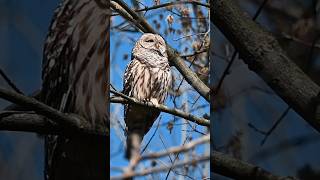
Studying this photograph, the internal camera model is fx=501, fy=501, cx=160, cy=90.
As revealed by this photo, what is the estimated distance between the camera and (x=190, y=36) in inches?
57.8

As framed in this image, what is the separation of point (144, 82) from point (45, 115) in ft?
0.94

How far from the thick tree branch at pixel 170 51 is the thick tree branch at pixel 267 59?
0.49 ft

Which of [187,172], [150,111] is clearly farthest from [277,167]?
[150,111]

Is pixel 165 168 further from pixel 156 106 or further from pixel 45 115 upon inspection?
pixel 45 115

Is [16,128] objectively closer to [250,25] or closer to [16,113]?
[16,113]

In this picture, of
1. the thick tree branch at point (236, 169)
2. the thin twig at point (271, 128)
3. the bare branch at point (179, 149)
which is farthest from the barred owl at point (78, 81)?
the thin twig at point (271, 128)

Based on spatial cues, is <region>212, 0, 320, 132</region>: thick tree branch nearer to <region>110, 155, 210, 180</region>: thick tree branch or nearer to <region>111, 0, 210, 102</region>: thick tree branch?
<region>111, 0, 210, 102</region>: thick tree branch

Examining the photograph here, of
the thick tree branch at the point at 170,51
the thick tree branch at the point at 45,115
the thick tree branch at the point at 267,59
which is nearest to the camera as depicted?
the thick tree branch at the point at 267,59

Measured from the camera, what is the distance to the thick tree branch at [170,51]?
1432 millimetres

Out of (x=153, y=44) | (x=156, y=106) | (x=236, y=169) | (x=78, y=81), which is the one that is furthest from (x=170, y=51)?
(x=236, y=169)

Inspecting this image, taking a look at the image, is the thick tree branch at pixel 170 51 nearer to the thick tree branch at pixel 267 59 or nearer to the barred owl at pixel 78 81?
the barred owl at pixel 78 81

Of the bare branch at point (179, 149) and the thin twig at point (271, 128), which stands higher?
the thin twig at point (271, 128)

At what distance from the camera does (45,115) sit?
1354mm

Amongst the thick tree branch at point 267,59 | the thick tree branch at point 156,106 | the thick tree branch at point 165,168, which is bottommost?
the thick tree branch at point 165,168
